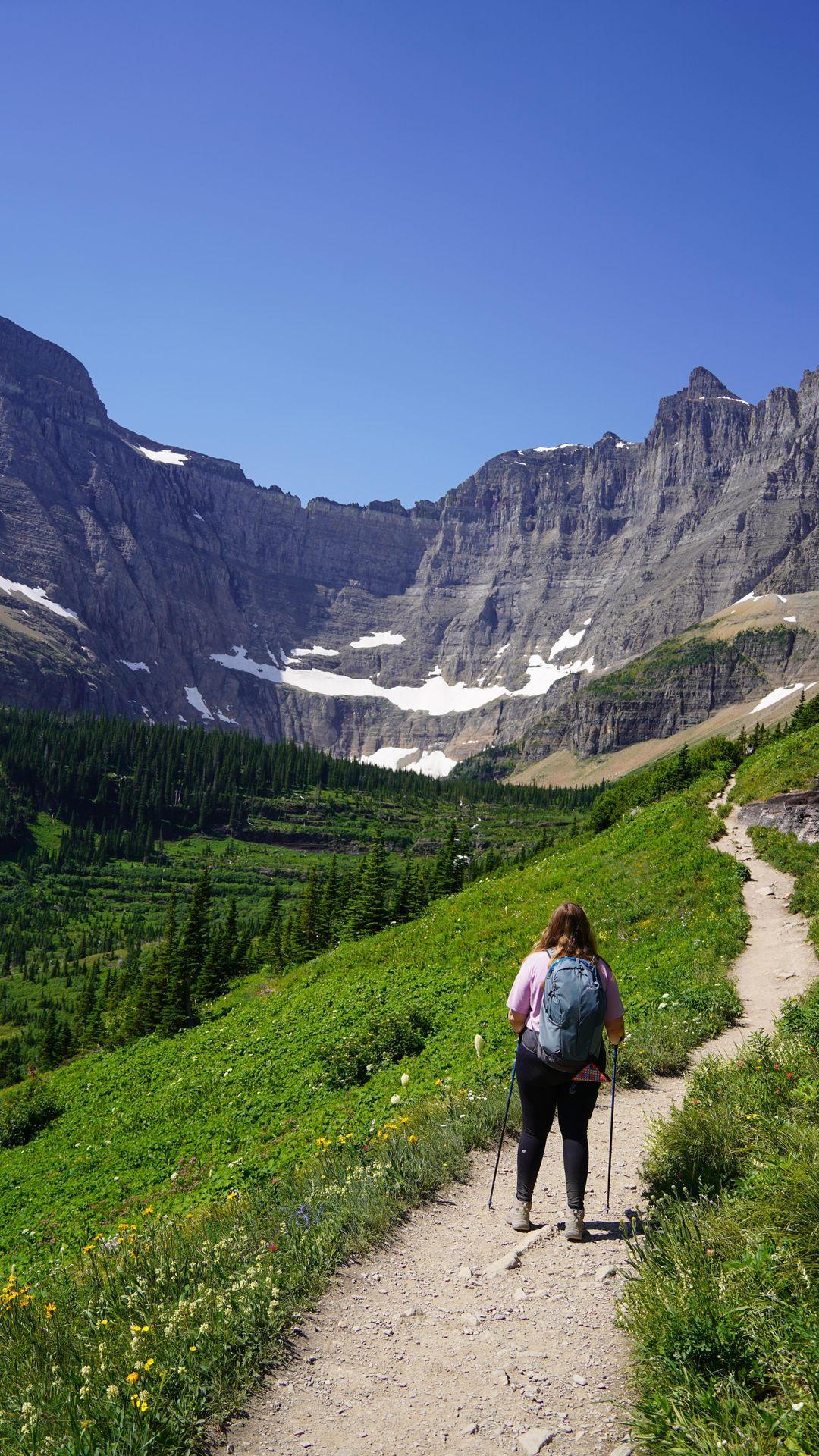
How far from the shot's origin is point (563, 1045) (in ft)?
24.9

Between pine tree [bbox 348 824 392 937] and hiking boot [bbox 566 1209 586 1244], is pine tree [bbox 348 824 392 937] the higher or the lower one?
the lower one

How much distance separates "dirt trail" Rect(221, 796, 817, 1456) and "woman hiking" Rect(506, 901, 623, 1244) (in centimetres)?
54

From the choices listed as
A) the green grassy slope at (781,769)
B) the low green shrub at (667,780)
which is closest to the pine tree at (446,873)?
the low green shrub at (667,780)

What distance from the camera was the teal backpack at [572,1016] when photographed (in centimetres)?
759

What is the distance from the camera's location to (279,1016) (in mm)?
23859

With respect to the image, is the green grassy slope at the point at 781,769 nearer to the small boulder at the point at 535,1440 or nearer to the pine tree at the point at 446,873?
the pine tree at the point at 446,873

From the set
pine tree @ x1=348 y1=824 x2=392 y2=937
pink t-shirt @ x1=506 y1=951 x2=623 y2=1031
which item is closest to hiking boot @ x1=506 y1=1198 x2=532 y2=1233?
pink t-shirt @ x1=506 y1=951 x2=623 y2=1031

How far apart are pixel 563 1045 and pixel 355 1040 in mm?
10980

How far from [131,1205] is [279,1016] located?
8046 mm

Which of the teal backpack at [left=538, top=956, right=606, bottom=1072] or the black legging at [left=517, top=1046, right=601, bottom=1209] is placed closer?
the teal backpack at [left=538, top=956, right=606, bottom=1072]

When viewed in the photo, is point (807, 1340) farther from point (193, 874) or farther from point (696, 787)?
point (193, 874)

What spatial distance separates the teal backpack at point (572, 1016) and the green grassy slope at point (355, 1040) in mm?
5162

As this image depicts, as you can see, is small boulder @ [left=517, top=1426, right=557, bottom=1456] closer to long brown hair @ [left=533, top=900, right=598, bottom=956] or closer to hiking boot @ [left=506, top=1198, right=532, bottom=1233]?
hiking boot @ [left=506, top=1198, right=532, bottom=1233]

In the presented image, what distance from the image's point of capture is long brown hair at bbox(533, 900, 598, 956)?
317 inches
